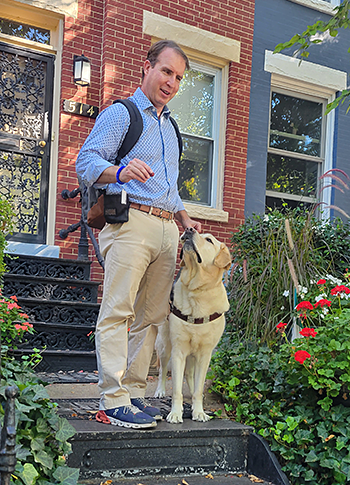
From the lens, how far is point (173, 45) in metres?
3.13

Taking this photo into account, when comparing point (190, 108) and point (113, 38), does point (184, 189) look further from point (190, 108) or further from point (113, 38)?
point (113, 38)

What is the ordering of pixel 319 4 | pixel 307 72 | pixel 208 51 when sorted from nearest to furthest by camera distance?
pixel 208 51
pixel 307 72
pixel 319 4

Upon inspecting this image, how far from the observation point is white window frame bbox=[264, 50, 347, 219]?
7906 millimetres

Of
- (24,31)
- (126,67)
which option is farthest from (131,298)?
(24,31)

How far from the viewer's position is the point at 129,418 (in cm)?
291

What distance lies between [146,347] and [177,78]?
164cm

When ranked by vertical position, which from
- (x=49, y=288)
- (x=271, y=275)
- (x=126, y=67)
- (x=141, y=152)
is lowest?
(x=49, y=288)

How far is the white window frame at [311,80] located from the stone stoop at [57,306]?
4.11 meters

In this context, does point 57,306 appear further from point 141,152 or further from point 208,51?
point 208,51

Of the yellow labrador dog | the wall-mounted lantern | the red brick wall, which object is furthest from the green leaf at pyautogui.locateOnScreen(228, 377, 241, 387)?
the wall-mounted lantern

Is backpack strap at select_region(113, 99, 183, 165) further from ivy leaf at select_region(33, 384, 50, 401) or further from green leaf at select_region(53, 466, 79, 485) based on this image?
green leaf at select_region(53, 466, 79, 485)

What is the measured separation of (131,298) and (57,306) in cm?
253

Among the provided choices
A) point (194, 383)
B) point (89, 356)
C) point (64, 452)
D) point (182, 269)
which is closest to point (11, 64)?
point (89, 356)

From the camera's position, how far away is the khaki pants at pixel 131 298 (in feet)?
9.57
